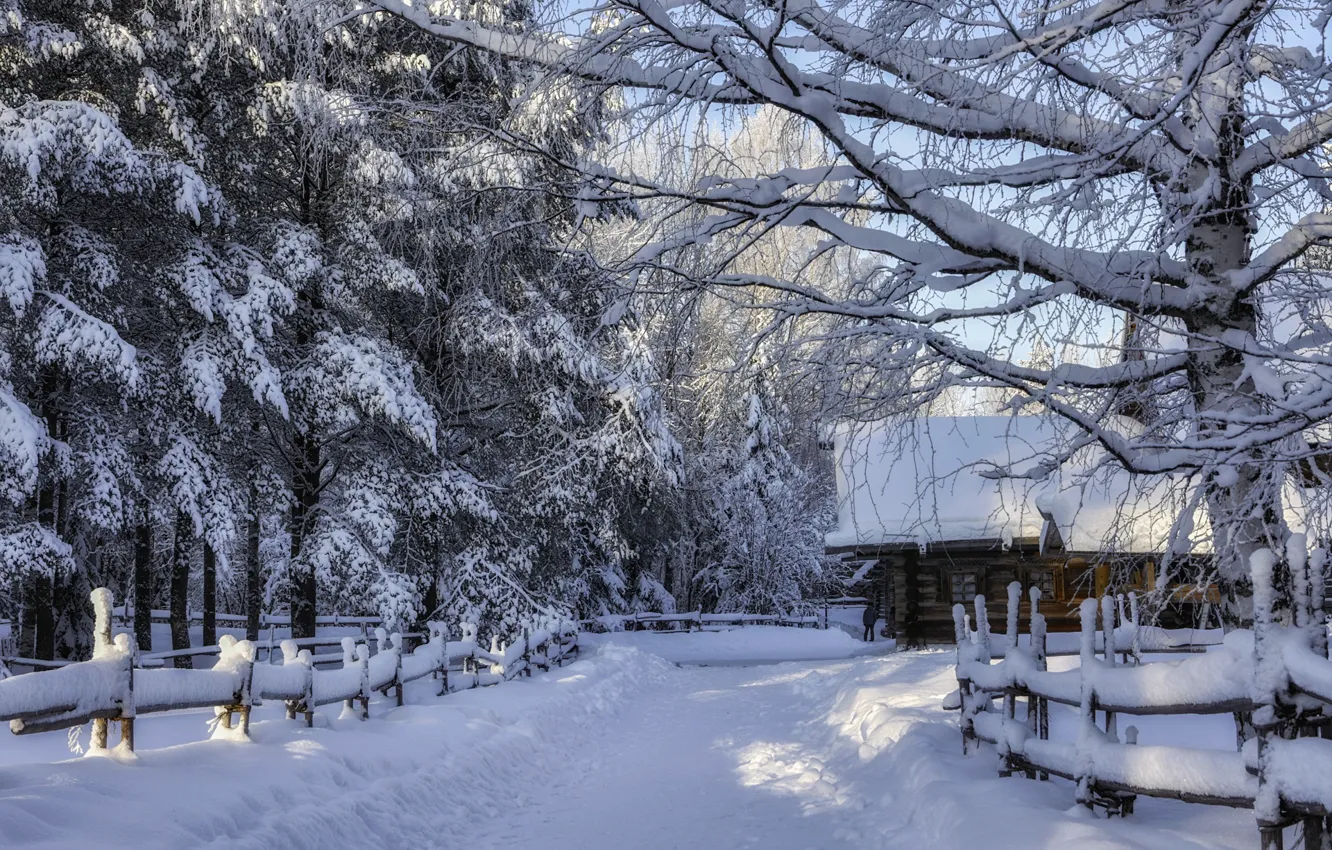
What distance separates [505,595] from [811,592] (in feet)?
85.0

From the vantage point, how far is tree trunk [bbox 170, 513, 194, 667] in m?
18.6

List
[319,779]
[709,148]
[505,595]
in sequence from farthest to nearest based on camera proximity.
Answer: [505,595] < [319,779] < [709,148]

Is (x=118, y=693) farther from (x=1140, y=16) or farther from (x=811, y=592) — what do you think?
(x=811, y=592)

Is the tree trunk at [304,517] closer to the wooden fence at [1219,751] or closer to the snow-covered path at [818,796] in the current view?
the snow-covered path at [818,796]

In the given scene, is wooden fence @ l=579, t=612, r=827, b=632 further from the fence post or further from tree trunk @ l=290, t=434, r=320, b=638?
the fence post

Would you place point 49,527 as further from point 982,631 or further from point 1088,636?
point 1088,636

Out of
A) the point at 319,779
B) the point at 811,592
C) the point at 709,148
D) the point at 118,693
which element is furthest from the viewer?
the point at 811,592

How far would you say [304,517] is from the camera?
63.6ft

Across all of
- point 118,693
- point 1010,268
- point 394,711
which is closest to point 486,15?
point 1010,268

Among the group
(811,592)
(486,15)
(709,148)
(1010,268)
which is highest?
(486,15)

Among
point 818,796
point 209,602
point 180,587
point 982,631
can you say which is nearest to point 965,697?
point 982,631

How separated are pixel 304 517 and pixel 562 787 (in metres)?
11.4

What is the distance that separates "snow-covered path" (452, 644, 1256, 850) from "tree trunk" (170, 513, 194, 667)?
8930 mm

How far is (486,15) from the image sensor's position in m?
5.96
